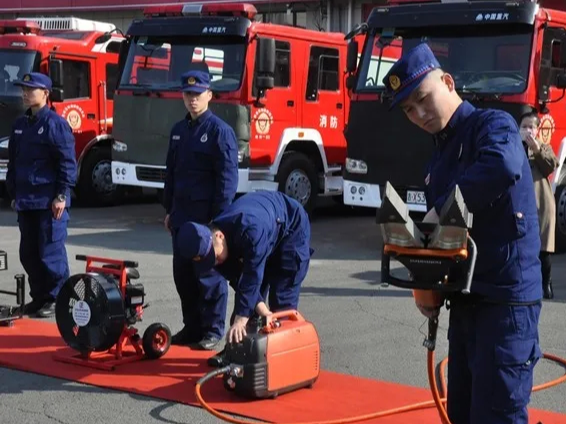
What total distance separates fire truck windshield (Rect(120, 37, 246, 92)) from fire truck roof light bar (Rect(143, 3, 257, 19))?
14.1 inches

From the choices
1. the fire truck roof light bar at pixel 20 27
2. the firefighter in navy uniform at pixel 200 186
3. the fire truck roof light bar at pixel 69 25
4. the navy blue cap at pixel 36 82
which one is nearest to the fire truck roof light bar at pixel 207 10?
the fire truck roof light bar at pixel 20 27

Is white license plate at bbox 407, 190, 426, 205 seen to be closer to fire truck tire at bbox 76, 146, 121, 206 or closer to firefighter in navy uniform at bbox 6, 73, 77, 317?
firefighter in navy uniform at bbox 6, 73, 77, 317

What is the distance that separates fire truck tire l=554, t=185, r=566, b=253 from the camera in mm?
11570

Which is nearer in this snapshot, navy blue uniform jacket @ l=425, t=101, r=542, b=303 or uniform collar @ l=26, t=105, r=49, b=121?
navy blue uniform jacket @ l=425, t=101, r=542, b=303

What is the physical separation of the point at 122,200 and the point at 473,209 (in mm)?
14144

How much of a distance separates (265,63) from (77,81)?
4267mm

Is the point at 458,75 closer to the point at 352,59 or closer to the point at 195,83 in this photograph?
the point at 352,59

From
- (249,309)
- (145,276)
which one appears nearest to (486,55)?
(145,276)

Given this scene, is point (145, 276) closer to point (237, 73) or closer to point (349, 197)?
point (349, 197)

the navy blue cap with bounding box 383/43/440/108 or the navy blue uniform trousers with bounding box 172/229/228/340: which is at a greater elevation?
the navy blue cap with bounding box 383/43/440/108

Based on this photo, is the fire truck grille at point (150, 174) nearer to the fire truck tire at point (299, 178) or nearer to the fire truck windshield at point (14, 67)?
the fire truck tire at point (299, 178)

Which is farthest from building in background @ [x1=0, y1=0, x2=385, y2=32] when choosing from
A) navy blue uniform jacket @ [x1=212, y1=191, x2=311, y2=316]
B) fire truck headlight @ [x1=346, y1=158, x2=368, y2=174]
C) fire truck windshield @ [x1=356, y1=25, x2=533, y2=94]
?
navy blue uniform jacket @ [x1=212, y1=191, x2=311, y2=316]

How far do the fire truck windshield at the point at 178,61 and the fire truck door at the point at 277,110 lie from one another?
453mm

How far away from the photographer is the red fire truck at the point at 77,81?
15.5m
